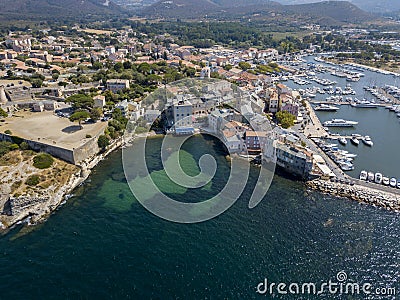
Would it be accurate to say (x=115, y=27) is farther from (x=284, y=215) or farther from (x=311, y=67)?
(x=284, y=215)

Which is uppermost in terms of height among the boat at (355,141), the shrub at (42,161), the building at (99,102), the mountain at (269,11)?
the mountain at (269,11)

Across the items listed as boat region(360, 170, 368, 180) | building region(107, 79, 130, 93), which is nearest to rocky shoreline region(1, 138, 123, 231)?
building region(107, 79, 130, 93)

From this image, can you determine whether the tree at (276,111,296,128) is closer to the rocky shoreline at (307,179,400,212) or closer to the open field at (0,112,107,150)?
the rocky shoreline at (307,179,400,212)

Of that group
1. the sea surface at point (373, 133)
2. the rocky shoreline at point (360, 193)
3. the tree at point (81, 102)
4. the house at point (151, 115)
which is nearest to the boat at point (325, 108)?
the sea surface at point (373, 133)

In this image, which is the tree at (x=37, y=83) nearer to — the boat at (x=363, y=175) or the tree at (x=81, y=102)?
the tree at (x=81, y=102)

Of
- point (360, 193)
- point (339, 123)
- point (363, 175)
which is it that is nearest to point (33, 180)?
point (360, 193)

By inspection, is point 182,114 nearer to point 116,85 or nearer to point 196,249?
point 116,85
